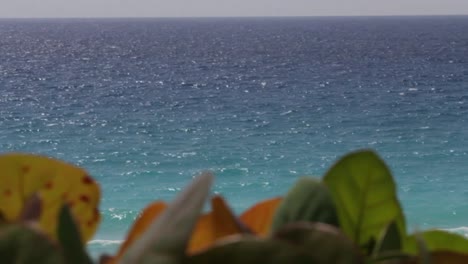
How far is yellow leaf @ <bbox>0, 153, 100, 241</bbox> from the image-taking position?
14.1 inches

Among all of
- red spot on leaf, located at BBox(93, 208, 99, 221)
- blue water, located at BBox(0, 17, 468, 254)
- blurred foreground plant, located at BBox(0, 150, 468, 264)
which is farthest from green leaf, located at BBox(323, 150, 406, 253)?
blue water, located at BBox(0, 17, 468, 254)

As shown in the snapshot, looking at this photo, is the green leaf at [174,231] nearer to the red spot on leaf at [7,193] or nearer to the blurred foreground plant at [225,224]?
the blurred foreground plant at [225,224]

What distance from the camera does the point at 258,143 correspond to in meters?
13.1

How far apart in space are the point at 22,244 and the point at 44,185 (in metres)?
0.12

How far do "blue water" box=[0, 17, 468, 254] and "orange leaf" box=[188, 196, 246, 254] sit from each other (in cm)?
623

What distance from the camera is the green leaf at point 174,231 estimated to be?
0.26 meters

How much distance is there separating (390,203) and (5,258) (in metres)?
0.20

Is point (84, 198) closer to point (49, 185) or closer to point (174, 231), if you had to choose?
point (49, 185)

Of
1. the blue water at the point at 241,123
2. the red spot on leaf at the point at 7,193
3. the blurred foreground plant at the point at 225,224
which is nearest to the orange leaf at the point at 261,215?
the blurred foreground plant at the point at 225,224

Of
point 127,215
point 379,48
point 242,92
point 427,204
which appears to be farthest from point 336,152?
point 379,48

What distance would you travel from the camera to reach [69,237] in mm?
281

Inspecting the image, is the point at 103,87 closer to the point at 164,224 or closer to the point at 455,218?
the point at 455,218

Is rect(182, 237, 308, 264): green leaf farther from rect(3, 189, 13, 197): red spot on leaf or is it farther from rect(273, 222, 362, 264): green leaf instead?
rect(3, 189, 13, 197): red spot on leaf

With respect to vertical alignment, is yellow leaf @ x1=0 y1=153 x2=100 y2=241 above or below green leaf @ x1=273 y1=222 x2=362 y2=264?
below
